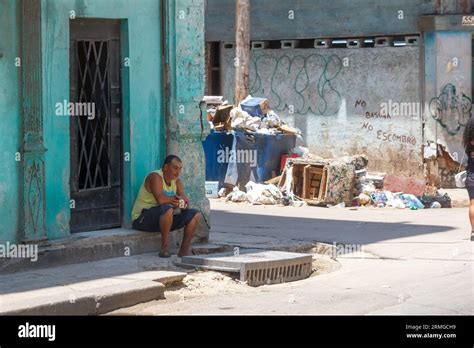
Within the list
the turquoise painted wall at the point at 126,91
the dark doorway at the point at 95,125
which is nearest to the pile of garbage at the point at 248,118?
the turquoise painted wall at the point at 126,91

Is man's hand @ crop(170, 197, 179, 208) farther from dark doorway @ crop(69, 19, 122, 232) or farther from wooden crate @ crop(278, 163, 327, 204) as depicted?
wooden crate @ crop(278, 163, 327, 204)

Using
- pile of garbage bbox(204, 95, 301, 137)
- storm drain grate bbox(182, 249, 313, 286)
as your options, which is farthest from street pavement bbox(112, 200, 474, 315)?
pile of garbage bbox(204, 95, 301, 137)

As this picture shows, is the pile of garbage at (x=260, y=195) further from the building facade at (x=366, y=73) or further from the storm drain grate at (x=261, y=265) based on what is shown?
the storm drain grate at (x=261, y=265)

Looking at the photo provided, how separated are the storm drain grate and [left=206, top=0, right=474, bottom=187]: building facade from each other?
33.5 ft

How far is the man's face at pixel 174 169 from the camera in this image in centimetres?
1220

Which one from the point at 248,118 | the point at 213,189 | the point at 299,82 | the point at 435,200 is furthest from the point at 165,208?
the point at 299,82

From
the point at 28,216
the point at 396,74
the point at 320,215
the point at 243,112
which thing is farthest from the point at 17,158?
the point at 396,74

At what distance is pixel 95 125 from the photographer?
40.9 feet

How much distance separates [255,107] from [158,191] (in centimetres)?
897

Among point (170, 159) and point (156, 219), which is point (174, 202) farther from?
point (170, 159)

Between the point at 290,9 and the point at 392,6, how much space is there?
240 cm

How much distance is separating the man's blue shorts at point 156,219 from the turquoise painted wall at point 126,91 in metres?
0.37

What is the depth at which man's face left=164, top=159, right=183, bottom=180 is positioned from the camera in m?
12.2

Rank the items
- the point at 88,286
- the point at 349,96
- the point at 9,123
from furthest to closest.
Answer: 1. the point at 349,96
2. the point at 9,123
3. the point at 88,286
